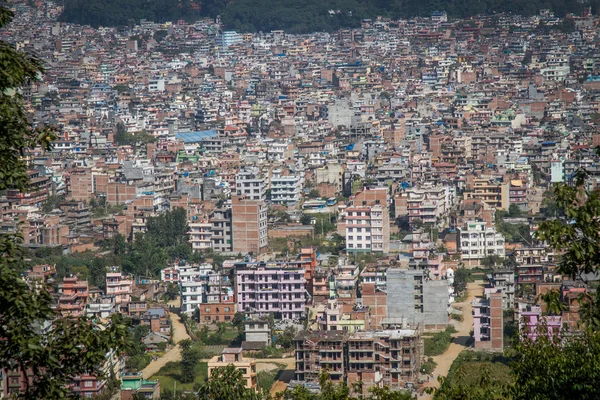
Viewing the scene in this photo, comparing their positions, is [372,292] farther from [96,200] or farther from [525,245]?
[96,200]

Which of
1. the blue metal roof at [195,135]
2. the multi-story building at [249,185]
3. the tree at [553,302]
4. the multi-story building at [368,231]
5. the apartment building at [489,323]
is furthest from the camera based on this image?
the blue metal roof at [195,135]

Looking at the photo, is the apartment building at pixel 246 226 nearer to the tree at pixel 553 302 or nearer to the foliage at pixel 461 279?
the foliage at pixel 461 279

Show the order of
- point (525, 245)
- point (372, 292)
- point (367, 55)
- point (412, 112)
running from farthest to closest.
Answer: point (367, 55), point (412, 112), point (525, 245), point (372, 292)

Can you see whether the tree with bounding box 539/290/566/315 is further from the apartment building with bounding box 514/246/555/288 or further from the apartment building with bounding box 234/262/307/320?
the apartment building with bounding box 514/246/555/288

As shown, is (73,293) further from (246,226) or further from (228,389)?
(228,389)

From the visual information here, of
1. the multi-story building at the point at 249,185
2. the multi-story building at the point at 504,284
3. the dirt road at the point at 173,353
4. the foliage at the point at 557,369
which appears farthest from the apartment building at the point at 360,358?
the multi-story building at the point at 249,185

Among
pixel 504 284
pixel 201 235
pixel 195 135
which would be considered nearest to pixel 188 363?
pixel 504 284

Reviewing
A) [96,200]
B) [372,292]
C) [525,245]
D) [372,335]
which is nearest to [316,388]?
[372,335]
